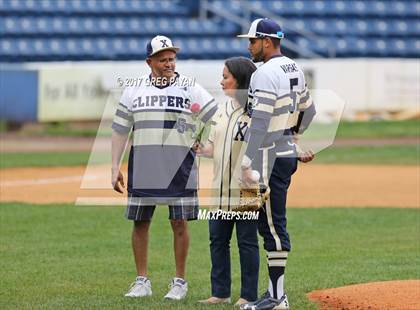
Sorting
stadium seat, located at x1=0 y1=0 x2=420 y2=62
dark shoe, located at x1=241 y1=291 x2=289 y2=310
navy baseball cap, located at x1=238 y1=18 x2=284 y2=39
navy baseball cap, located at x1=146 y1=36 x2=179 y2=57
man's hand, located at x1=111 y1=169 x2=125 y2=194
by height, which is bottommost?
stadium seat, located at x1=0 y1=0 x2=420 y2=62

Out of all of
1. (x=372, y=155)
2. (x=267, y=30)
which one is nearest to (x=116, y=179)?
(x=267, y=30)

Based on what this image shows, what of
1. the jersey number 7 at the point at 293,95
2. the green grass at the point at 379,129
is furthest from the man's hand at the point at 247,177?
the green grass at the point at 379,129

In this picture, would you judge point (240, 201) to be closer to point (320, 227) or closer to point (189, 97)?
A: point (189, 97)

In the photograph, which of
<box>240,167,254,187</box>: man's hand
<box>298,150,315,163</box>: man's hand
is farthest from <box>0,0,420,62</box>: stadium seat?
<box>240,167,254,187</box>: man's hand

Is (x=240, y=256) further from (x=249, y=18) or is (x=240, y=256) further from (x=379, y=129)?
(x=249, y=18)

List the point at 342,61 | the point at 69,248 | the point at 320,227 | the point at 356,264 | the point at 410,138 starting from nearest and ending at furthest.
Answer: the point at 356,264 → the point at 69,248 → the point at 320,227 → the point at 410,138 → the point at 342,61

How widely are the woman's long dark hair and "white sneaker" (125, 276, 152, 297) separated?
1541 mm

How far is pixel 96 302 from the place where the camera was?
7.30 m

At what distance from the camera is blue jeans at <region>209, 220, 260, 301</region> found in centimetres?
720

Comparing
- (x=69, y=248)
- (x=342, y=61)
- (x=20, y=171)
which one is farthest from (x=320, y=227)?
(x=342, y=61)

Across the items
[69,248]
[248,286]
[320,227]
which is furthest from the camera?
[320,227]

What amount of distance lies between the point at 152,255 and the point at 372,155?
11.7 meters

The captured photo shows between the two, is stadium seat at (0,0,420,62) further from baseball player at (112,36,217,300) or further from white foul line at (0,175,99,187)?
baseball player at (112,36,217,300)

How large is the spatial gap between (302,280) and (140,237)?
1.62 metres
